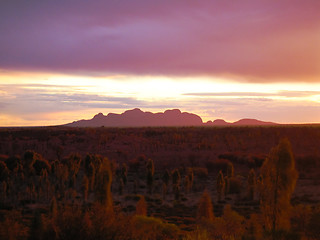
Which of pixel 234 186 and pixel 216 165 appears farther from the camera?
pixel 216 165

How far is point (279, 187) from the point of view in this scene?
15.1 meters

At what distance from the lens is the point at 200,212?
86.6ft

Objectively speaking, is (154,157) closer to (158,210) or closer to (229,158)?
(229,158)

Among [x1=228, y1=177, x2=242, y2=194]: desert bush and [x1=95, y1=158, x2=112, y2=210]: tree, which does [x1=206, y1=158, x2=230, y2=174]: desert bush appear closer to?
[x1=228, y1=177, x2=242, y2=194]: desert bush

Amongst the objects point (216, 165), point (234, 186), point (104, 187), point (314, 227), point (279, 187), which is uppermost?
point (279, 187)

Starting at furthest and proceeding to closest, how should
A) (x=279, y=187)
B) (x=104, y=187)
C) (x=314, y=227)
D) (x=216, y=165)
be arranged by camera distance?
(x=216, y=165) < (x=104, y=187) < (x=314, y=227) < (x=279, y=187)

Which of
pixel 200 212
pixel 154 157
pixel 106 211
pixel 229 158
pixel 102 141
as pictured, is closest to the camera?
pixel 106 211

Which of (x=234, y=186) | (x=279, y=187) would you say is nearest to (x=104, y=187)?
(x=279, y=187)

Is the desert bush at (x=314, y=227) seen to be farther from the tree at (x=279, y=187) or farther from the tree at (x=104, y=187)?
the tree at (x=104, y=187)

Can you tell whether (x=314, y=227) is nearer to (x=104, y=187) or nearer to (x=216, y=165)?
(x=104, y=187)

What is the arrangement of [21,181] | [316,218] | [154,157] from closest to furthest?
[316,218]
[21,181]
[154,157]

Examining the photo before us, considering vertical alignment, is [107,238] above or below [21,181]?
above

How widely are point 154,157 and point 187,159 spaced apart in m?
9.21

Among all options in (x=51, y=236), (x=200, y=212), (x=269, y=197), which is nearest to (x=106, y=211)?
(x=51, y=236)
